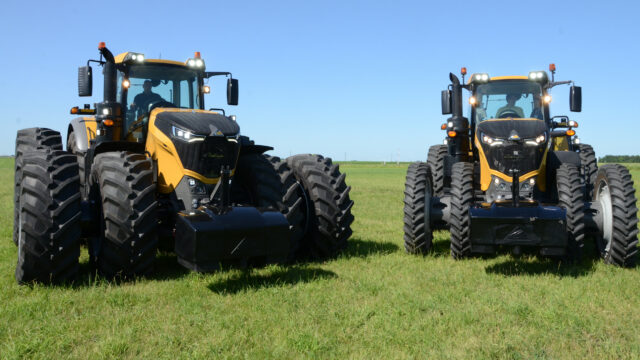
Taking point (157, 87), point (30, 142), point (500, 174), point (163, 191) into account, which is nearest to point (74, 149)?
point (30, 142)

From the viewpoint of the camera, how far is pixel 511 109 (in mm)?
9305

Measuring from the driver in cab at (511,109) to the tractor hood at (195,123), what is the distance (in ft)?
16.6

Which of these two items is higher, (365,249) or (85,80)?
(85,80)

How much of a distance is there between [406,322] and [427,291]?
114 centimetres

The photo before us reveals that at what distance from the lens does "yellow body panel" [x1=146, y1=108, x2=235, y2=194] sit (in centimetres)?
610

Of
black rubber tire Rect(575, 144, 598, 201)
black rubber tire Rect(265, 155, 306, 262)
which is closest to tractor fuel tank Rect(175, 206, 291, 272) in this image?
black rubber tire Rect(265, 155, 306, 262)

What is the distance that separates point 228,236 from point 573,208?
4.28 metres

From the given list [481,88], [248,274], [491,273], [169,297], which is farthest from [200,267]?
[481,88]

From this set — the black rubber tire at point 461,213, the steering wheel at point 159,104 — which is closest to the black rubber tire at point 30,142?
the steering wheel at point 159,104

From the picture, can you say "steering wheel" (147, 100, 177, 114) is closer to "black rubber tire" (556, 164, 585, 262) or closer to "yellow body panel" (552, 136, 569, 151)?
"black rubber tire" (556, 164, 585, 262)

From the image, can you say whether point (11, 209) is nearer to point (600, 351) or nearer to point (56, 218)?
point (56, 218)

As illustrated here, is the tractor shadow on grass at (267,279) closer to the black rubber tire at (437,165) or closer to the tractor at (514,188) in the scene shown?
the tractor at (514,188)

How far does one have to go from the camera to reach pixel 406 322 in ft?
15.2

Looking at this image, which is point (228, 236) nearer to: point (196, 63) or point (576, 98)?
point (196, 63)
